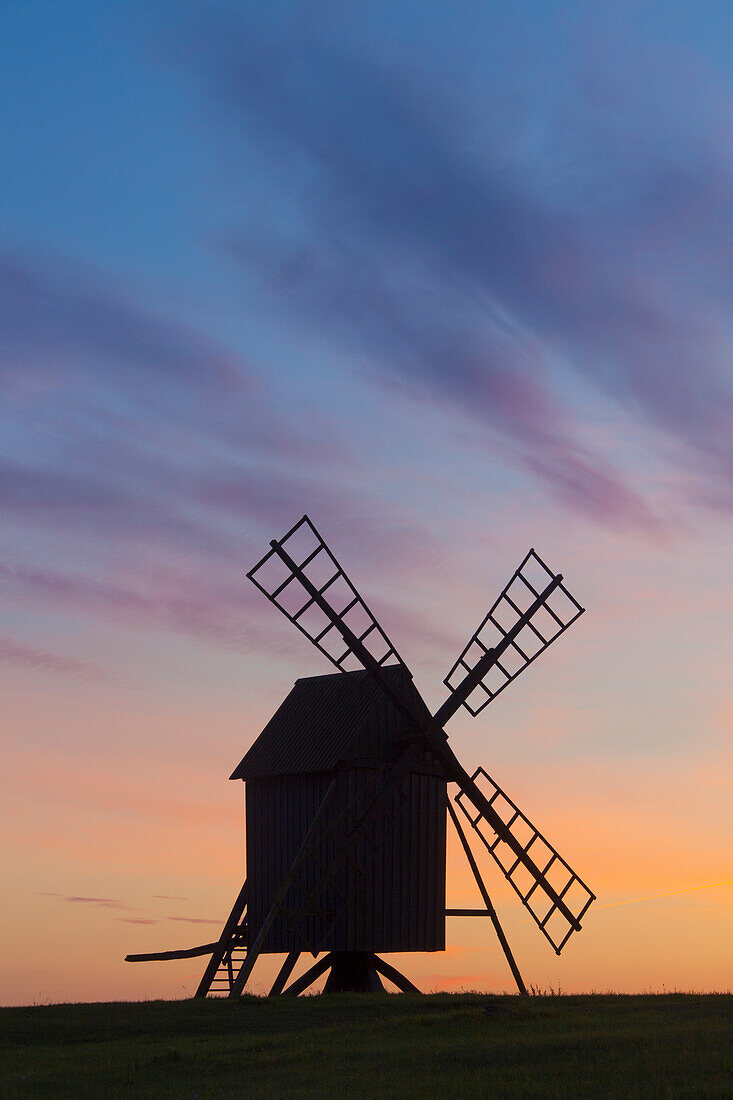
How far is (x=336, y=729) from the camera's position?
38.5m

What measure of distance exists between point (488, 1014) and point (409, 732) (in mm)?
10964

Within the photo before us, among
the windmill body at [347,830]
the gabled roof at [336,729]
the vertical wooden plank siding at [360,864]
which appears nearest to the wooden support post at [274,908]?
the windmill body at [347,830]

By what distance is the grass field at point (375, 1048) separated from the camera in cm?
2116

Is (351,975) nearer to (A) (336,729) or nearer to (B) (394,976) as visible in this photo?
(B) (394,976)

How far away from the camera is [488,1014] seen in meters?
28.9

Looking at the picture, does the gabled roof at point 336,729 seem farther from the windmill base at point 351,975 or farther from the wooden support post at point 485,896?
the windmill base at point 351,975

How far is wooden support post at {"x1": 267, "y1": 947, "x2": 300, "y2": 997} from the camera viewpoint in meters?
36.4

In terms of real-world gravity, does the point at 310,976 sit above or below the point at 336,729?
below

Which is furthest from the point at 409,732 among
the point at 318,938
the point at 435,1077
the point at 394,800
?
the point at 435,1077

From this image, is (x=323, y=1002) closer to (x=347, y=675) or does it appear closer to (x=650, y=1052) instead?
(x=347, y=675)

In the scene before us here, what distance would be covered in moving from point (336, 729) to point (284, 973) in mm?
6832

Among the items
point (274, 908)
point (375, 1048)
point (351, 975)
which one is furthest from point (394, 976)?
point (375, 1048)

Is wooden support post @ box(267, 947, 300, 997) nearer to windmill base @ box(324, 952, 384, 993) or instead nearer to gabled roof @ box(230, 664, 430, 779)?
windmill base @ box(324, 952, 384, 993)

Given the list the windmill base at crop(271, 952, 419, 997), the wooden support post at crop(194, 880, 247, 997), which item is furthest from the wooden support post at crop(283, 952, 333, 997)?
the wooden support post at crop(194, 880, 247, 997)
